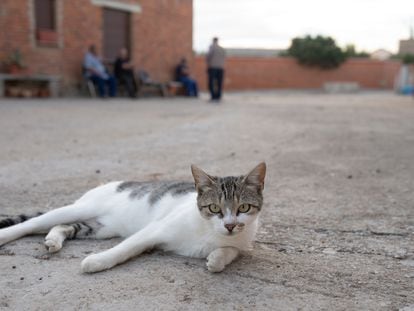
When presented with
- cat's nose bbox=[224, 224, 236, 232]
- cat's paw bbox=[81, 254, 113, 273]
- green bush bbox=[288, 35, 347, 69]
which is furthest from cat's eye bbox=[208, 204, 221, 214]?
green bush bbox=[288, 35, 347, 69]

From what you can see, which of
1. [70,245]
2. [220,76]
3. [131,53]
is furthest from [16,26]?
[70,245]

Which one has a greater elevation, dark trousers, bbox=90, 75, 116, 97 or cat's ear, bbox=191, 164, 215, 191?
dark trousers, bbox=90, 75, 116, 97

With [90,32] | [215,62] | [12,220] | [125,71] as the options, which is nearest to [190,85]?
[125,71]

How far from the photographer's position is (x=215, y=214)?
2.52m

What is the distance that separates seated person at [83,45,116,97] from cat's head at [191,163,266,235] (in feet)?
42.2

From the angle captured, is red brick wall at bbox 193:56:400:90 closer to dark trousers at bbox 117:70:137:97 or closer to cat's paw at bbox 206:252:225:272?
dark trousers at bbox 117:70:137:97

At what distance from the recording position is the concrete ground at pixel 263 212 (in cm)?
228

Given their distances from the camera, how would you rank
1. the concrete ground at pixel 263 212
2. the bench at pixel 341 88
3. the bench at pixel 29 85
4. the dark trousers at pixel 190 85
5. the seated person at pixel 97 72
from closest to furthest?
the concrete ground at pixel 263 212
the bench at pixel 29 85
the seated person at pixel 97 72
the dark trousers at pixel 190 85
the bench at pixel 341 88

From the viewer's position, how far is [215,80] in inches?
620

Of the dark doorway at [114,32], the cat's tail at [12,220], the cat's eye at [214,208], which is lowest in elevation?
the cat's tail at [12,220]

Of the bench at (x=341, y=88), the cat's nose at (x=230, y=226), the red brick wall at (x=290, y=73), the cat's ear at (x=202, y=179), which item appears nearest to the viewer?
the cat's nose at (x=230, y=226)

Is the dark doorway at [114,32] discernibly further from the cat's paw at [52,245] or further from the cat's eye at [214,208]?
the cat's eye at [214,208]

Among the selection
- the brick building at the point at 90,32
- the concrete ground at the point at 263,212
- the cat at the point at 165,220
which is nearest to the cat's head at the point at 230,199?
the cat at the point at 165,220

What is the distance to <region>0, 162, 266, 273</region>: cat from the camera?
2514 mm
